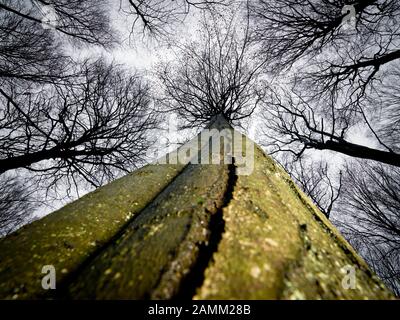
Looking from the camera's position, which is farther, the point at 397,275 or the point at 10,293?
the point at 397,275

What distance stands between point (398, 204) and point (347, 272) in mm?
7913

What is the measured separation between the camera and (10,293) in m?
0.77

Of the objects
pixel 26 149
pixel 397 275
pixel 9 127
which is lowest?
pixel 397 275

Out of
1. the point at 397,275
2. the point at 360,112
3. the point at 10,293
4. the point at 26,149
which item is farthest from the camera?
the point at 397,275

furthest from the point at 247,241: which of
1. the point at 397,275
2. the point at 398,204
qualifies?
the point at 397,275

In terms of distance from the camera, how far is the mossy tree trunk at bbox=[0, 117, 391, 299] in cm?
61

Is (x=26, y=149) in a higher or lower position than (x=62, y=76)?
lower

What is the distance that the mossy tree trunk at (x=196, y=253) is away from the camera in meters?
0.61

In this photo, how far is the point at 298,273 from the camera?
0.65 m

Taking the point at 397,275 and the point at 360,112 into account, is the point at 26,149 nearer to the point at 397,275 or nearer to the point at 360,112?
the point at 360,112

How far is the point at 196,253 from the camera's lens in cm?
73
